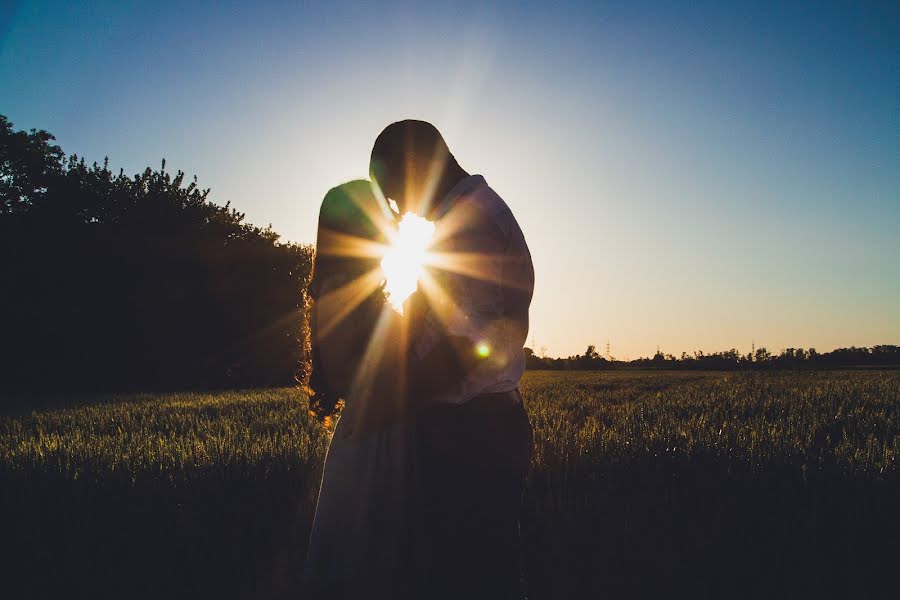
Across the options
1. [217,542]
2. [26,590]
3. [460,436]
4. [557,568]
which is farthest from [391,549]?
[26,590]

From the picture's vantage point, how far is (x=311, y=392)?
Answer: 1908 millimetres

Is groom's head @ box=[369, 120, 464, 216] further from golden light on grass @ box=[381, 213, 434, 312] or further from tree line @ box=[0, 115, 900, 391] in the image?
tree line @ box=[0, 115, 900, 391]

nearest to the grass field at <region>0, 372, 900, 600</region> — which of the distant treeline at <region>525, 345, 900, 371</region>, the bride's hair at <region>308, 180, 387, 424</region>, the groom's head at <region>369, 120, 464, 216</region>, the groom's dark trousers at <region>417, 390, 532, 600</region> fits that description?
the groom's dark trousers at <region>417, 390, 532, 600</region>

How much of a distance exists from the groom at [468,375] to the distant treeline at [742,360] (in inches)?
1896

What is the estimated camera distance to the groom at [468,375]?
1389mm

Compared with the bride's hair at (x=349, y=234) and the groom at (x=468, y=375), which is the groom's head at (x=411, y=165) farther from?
the bride's hair at (x=349, y=234)

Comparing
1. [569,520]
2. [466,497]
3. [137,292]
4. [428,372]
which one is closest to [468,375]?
[428,372]

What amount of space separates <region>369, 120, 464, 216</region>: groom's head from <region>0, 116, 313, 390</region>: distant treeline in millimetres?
18797

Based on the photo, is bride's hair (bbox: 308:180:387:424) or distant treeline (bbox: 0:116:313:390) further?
distant treeline (bbox: 0:116:313:390)

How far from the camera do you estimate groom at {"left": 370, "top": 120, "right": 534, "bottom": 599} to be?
1.39m

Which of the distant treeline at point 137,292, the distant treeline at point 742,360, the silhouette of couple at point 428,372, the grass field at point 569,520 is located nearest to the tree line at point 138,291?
the distant treeline at point 137,292

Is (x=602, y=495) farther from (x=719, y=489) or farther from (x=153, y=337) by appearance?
(x=153, y=337)

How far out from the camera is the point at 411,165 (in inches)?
64.1

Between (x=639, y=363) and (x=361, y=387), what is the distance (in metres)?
62.3
